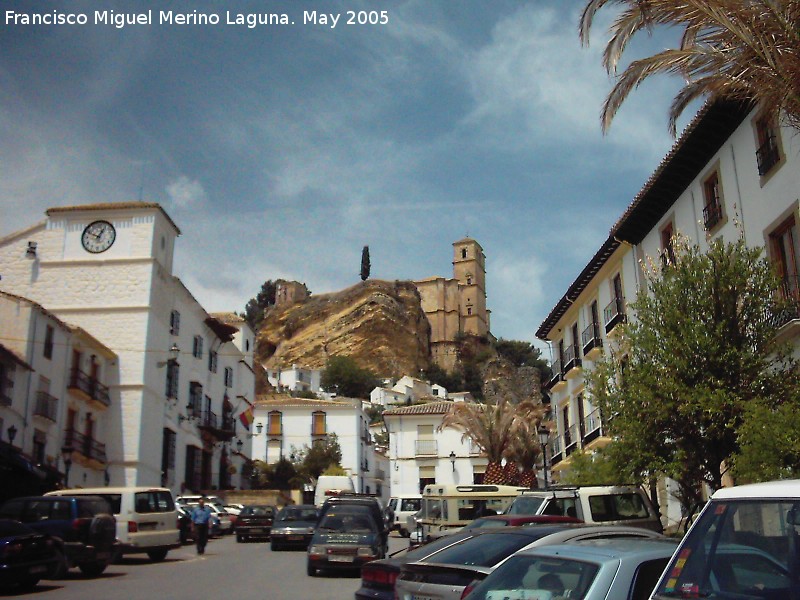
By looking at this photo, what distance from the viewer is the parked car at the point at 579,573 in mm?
5379

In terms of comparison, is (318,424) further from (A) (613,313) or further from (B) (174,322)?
(A) (613,313)

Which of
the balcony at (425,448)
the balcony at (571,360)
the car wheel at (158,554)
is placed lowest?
the car wheel at (158,554)

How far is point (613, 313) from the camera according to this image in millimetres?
26656

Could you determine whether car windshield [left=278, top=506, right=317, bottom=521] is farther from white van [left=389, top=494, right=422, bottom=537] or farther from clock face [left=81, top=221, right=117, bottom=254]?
clock face [left=81, top=221, right=117, bottom=254]

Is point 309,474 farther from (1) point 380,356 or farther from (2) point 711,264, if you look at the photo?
(1) point 380,356

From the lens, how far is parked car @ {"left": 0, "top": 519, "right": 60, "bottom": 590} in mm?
12633

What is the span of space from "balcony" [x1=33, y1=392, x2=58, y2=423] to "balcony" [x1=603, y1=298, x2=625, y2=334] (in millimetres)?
21105

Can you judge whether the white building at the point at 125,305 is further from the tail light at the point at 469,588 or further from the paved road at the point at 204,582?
the tail light at the point at 469,588

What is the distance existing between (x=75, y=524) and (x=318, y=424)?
50.0 metres

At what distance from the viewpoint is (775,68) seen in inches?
423

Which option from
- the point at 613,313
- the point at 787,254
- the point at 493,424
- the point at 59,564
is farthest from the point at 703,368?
the point at 493,424

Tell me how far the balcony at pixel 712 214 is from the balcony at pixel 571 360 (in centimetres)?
1101

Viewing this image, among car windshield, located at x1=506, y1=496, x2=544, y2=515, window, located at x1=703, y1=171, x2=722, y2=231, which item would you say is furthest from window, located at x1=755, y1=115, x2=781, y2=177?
Result: car windshield, located at x1=506, y1=496, x2=544, y2=515

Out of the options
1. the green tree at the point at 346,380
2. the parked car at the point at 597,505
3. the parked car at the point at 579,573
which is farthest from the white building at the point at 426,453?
the green tree at the point at 346,380
